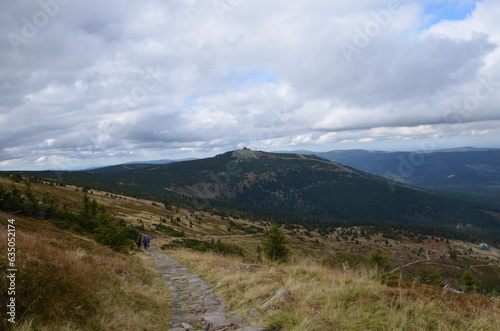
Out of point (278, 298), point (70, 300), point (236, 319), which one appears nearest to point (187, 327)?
point (236, 319)

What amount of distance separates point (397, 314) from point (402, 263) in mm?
144773

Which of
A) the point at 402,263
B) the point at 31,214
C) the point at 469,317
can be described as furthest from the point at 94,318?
the point at 402,263

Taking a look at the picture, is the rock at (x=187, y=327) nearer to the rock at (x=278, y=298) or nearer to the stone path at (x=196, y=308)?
the stone path at (x=196, y=308)

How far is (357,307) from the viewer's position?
6.99 m

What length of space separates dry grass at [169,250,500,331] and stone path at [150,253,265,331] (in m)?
0.49

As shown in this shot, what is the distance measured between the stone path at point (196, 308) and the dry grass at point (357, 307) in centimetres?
49

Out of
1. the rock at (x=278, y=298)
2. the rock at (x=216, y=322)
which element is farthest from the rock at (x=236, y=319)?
the rock at (x=278, y=298)

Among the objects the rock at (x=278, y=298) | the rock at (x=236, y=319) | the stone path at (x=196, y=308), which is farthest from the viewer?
the rock at (x=278, y=298)

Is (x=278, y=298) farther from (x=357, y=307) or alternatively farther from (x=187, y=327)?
(x=187, y=327)

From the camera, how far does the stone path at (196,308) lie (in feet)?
23.4

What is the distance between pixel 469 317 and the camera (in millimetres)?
6559

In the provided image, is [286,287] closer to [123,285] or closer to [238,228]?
[123,285]

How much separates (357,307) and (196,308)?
466 cm

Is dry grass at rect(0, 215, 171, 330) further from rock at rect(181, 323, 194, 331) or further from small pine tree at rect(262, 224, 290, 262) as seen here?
small pine tree at rect(262, 224, 290, 262)
